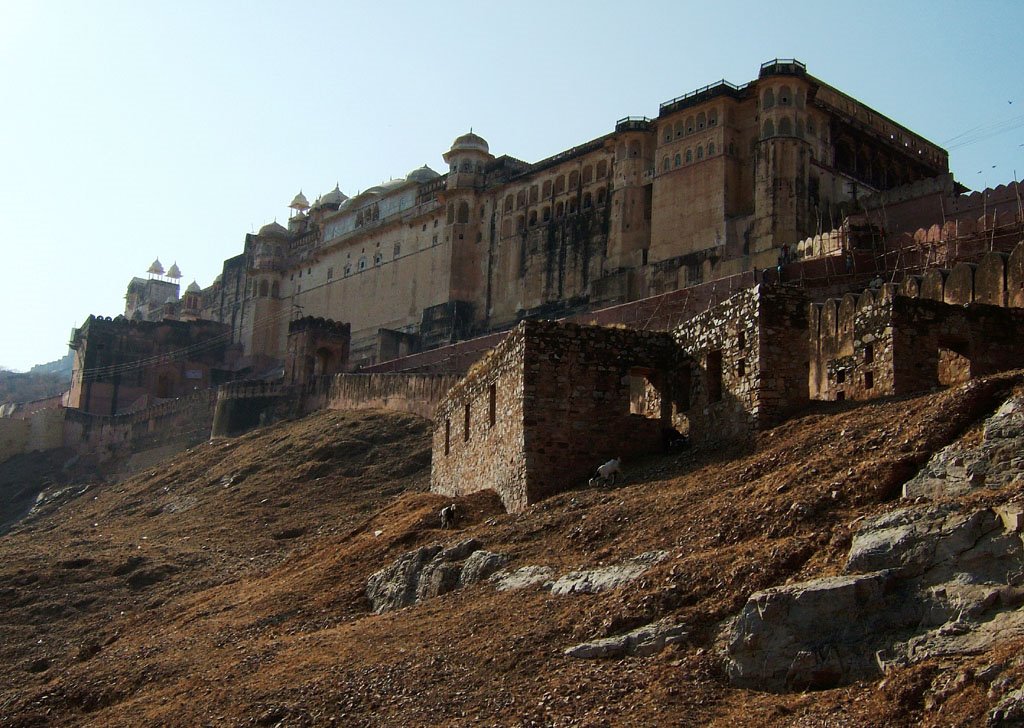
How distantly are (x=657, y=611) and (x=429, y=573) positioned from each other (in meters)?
4.27

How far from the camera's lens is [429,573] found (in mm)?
13508

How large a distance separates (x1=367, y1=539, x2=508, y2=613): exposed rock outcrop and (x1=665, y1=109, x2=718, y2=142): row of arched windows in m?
32.7

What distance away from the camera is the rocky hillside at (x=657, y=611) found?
8.16 m

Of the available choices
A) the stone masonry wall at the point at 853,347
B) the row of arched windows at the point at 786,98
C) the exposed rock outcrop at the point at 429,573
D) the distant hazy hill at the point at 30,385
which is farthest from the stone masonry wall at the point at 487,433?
the distant hazy hill at the point at 30,385

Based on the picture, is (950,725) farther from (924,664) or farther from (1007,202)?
(1007,202)

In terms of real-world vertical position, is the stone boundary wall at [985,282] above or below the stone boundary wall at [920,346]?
above

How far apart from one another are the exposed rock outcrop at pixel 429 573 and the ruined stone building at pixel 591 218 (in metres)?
26.1

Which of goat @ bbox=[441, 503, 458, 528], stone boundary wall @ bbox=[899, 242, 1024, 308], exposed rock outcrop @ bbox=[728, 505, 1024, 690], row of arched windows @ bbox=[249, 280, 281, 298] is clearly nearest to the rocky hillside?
exposed rock outcrop @ bbox=[728, 505, 1024, 690]

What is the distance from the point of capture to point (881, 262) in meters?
28.1

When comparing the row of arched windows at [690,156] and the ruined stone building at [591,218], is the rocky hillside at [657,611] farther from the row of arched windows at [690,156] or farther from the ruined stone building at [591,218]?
the row of arched windows at [690,156]

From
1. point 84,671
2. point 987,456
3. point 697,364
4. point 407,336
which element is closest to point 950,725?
point 987,456

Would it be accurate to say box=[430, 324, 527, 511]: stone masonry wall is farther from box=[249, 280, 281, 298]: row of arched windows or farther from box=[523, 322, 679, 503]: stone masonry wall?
box=[249, 280, 281, 298]: row of arched windows

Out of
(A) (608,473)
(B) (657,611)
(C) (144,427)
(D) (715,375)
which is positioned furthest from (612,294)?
(B) (657,611)

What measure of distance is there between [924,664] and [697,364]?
307 inches
